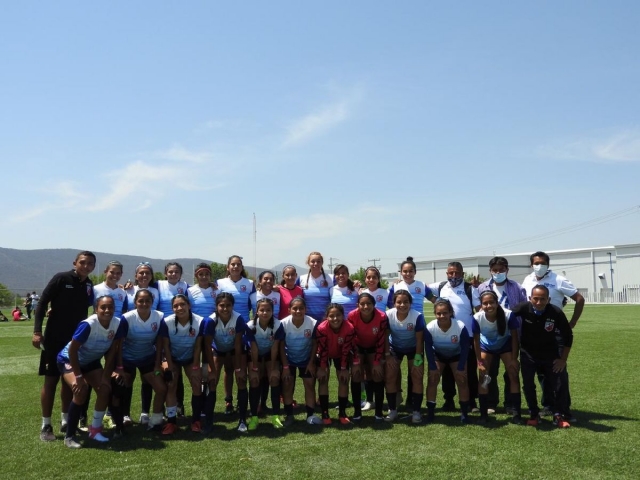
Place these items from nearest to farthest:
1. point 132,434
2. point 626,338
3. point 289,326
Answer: point 132,434, point 289,326, point 626,338

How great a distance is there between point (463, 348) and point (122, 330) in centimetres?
388

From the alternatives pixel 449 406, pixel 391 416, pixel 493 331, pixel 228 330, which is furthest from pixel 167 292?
pixel 493 331

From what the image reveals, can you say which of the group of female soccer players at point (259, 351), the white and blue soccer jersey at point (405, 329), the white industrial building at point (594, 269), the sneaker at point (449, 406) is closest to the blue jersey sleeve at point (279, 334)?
the group of female soccer players at point (259, 351)

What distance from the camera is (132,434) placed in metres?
Answer: 5.95

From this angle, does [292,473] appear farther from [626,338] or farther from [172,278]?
[626,338]

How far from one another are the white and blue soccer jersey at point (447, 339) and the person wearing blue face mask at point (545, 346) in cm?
74

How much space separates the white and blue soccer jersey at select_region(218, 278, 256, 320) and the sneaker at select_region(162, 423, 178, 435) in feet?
5.64

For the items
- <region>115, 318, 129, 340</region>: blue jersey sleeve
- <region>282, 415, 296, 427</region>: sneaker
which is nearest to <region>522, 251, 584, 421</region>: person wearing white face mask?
<region>282, 415, 296, 427</region>: sneaker


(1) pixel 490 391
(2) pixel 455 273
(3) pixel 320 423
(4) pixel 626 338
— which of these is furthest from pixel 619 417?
(4) pixel 626 338

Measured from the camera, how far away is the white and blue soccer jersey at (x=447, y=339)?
21.0 ft

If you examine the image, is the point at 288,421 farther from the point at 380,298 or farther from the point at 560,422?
the point at 560,422

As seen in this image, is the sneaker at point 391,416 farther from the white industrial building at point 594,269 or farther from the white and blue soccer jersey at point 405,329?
the white industrial building at point 594,269

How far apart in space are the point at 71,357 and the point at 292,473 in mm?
2635

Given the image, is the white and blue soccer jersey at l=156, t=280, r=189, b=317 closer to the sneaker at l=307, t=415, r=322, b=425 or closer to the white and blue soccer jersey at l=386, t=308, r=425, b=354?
the sneaker at l=307, t=415, r=322, b=425
